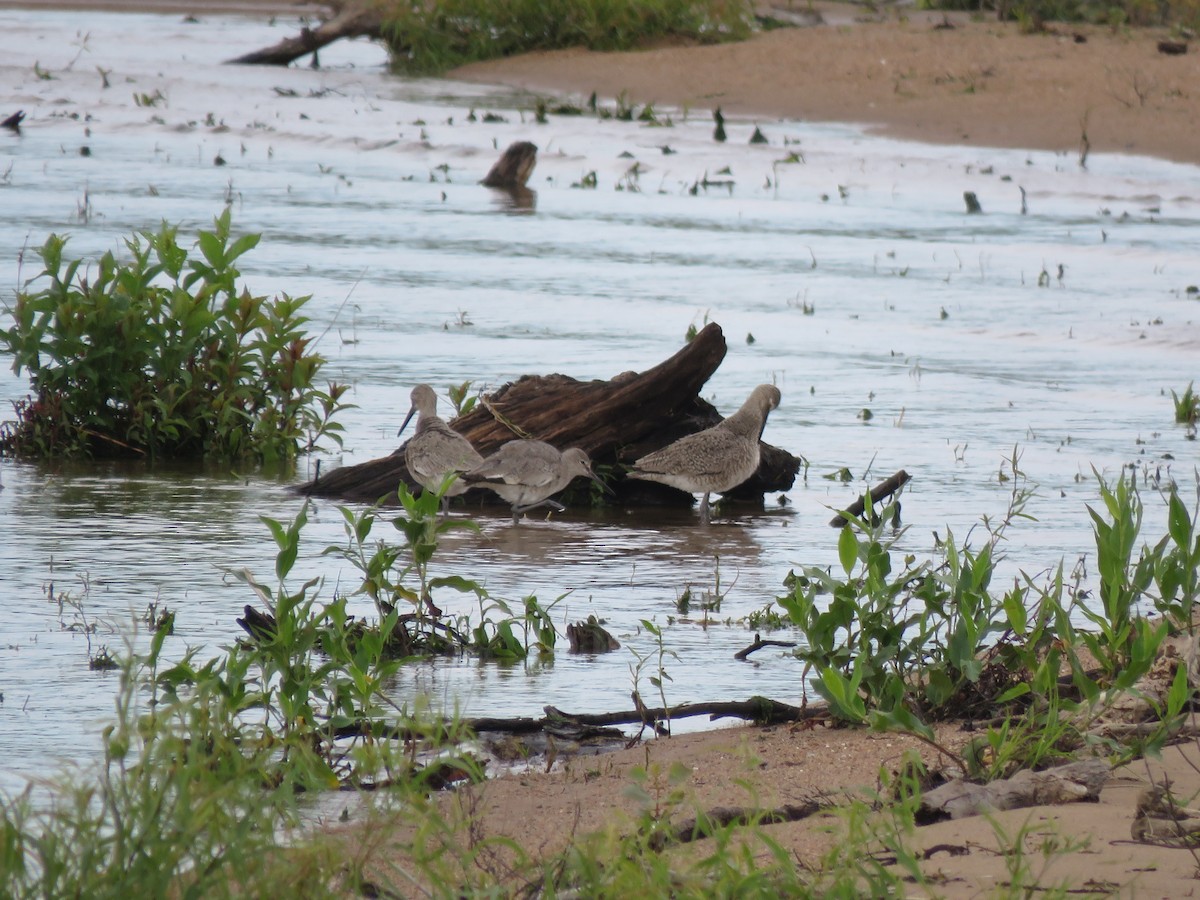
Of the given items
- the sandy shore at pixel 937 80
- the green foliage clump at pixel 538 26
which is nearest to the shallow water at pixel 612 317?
the sandy shore at pixel 937 80

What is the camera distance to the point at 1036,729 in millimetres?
5027

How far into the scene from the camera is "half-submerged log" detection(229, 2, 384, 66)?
34938 millimetres

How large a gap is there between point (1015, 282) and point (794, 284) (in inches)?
81.9

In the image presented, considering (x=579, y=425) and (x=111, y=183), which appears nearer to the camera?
(x=579, y=425)

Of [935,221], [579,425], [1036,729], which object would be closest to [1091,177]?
[935,221]

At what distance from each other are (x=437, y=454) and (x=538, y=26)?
2931 centimetres

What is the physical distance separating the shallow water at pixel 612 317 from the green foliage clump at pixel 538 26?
3298 mm

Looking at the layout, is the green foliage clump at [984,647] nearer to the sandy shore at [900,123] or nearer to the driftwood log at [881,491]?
the sandy shore at [900,123]

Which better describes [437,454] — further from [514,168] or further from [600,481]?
[514,168]

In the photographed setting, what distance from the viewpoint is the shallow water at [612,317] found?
7.00m

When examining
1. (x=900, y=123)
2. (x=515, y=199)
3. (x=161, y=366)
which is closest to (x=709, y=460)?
(x=161, y=366)

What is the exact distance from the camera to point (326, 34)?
34.9 meters

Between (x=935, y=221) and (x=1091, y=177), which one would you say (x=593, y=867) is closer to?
(x=935, y=221)

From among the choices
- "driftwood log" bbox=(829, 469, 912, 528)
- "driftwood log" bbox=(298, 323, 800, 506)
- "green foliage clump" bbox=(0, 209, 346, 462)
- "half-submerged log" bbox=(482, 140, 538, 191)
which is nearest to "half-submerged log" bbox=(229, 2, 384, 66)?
"half-submerged log" bbox=(482, 140, 538, 191)
